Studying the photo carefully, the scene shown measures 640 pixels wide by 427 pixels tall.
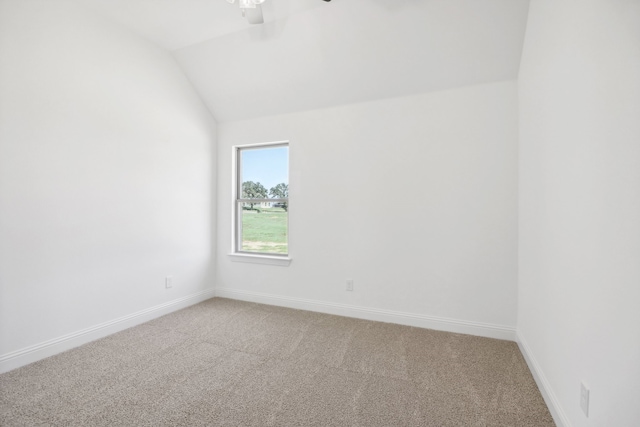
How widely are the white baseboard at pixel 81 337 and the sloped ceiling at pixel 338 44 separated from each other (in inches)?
102

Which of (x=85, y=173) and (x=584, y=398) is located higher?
(x=85, y=173)

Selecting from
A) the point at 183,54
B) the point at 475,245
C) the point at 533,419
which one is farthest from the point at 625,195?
the point at 183,54

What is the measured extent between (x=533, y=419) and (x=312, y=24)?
126 inches

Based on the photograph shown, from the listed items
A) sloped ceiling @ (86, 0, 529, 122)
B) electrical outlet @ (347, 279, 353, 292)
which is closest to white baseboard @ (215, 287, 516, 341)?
electrical outlet @ (347, 279, 353, 292)

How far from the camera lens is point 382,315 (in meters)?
2.87

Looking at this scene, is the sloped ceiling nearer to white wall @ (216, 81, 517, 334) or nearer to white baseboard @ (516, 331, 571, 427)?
white wall @ (216, 81, 517, 334)

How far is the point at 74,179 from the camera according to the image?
7.47 feet

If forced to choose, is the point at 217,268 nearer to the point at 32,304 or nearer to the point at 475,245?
the point at 32,304

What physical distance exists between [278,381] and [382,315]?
4.49ft

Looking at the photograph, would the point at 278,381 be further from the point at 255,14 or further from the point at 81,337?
the point at 255,14

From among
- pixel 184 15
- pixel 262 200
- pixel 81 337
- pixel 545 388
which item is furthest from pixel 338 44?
pixel 81 337

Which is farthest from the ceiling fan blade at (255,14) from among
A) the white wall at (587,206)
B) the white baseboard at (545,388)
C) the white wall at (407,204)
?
the white baseboard at (545,388)

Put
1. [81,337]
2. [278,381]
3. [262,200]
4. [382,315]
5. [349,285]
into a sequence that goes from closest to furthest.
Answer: [278,381] < [81,337] < [382,315] < [349,285] < [262,200]

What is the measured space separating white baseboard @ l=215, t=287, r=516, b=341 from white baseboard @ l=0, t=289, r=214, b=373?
29.5 inches
